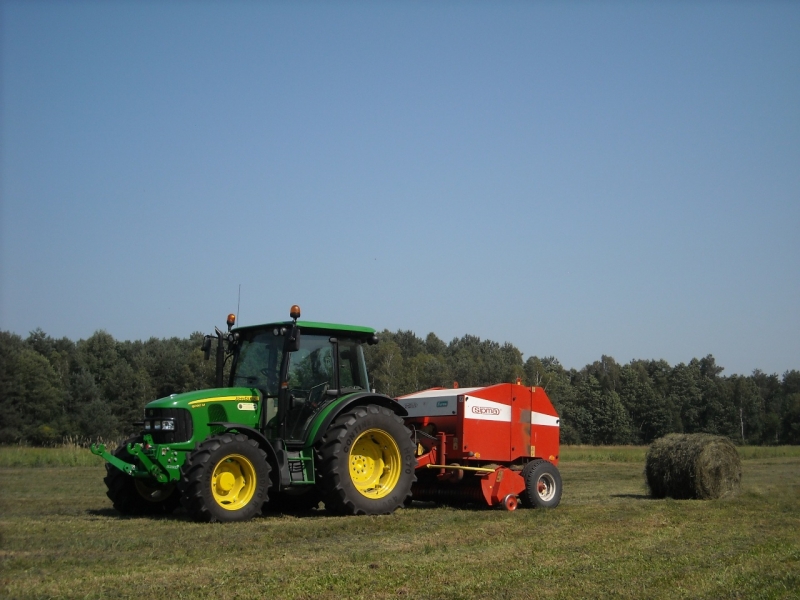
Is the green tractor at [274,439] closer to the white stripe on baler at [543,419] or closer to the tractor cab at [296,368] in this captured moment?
the tractor cab at [296,368]

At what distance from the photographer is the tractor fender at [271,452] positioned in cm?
953

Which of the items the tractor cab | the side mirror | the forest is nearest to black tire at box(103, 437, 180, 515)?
the tractor cab

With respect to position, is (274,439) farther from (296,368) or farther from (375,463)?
(375,463)

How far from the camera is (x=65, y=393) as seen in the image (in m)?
39.6

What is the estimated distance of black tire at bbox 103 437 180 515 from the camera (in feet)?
33.0

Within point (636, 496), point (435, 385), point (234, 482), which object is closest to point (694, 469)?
point (636, 496)

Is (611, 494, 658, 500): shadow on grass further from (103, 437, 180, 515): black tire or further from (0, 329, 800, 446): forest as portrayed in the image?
(0, 329, 800, 446): forest

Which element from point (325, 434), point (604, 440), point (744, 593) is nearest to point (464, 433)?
point (325, 434)

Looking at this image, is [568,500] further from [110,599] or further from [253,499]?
[110,599]

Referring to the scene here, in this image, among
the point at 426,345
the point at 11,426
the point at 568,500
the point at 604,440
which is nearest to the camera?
the point at 568,500

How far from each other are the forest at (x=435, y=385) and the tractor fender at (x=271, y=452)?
16.7 meters

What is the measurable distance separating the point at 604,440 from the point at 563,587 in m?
61.9

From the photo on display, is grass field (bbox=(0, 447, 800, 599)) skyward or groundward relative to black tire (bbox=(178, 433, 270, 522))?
groundward

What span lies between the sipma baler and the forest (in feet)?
44.5
